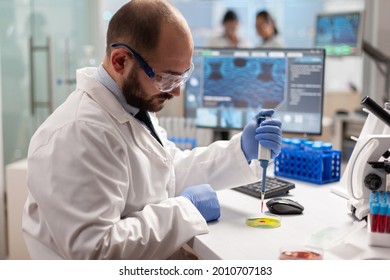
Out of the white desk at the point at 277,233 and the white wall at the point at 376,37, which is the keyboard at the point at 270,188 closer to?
the white desk at the point at 277,233

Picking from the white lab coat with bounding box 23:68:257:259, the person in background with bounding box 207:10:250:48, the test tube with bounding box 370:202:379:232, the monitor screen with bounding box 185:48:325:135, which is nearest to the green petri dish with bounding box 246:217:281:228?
the white lab coat with bounding box 23:68:257:259

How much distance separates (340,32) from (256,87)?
5.57 ft

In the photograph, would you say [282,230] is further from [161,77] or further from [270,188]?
[161,77]


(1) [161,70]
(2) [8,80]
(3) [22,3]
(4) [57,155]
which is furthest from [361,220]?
(3) [22,3]

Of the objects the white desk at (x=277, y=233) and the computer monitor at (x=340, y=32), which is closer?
the white desk at (x=277, y=233)

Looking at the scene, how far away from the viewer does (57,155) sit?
1138 millimetres

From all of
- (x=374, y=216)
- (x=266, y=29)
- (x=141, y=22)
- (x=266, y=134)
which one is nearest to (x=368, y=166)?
(x=374, y=216)

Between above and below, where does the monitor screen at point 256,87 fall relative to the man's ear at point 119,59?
below

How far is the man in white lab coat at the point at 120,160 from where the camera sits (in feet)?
3.69

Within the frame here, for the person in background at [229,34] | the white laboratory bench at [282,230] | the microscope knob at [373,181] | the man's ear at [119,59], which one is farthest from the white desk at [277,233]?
the person in background at [229,34]

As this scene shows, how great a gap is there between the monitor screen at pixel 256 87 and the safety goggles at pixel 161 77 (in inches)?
28.4

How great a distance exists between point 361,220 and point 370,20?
2.69m

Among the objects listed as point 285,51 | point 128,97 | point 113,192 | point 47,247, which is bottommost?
point 47,247

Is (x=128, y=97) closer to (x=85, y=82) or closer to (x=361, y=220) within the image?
(x=85, y=82)
